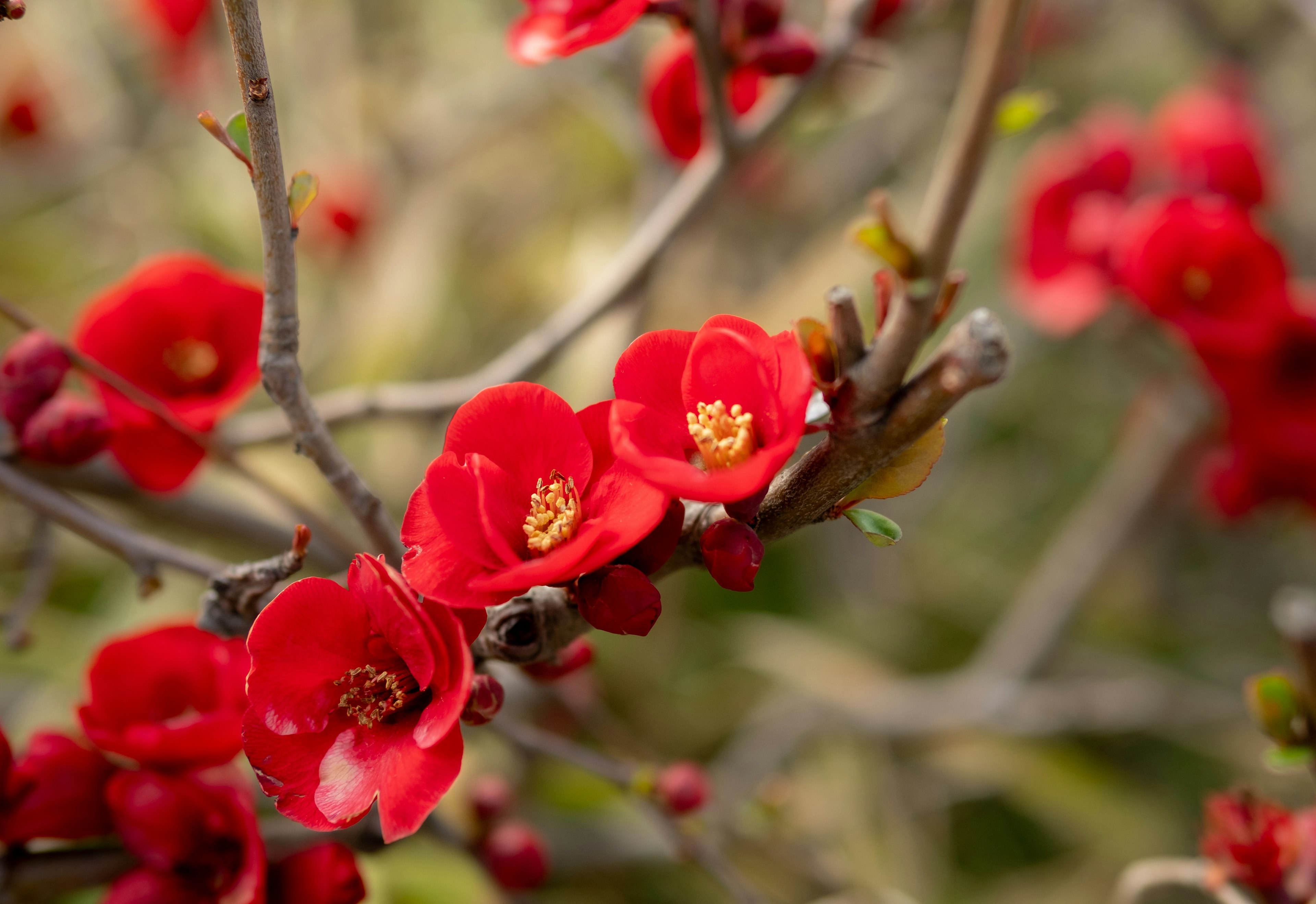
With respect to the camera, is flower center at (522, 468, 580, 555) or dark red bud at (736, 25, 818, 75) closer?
flower center at (522, 468, 580, 555)

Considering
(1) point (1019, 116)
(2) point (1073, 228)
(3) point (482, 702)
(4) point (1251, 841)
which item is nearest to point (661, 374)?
(3) point (482, 702)

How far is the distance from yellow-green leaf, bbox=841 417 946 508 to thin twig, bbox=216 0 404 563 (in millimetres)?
190

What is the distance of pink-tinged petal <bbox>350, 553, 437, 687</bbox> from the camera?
0.96ft

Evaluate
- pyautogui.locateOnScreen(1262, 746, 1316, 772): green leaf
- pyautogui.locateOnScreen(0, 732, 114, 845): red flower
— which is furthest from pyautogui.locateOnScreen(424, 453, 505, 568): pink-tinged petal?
pyautogui.locateOnScreen(1262, 746, 1316, 772): green leaf

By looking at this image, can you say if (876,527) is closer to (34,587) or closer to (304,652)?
(304,652)

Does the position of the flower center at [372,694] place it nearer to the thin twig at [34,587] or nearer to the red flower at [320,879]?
the red flower at [320,879]

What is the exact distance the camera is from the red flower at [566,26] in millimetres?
379

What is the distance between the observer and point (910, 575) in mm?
1332

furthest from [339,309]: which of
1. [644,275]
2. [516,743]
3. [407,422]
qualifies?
[516,743]

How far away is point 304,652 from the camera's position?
1.03 feet

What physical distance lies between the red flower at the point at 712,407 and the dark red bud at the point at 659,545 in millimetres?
20

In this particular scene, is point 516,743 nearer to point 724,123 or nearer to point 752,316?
point 724,123

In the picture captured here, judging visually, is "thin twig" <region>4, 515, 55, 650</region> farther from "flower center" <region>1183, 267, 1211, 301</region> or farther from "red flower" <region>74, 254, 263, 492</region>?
"flower center" <region>1183, 267, 1211, 301</region>

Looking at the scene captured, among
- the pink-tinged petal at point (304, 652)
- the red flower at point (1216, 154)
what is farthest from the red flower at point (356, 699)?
the red flower at point (1216, 154)
